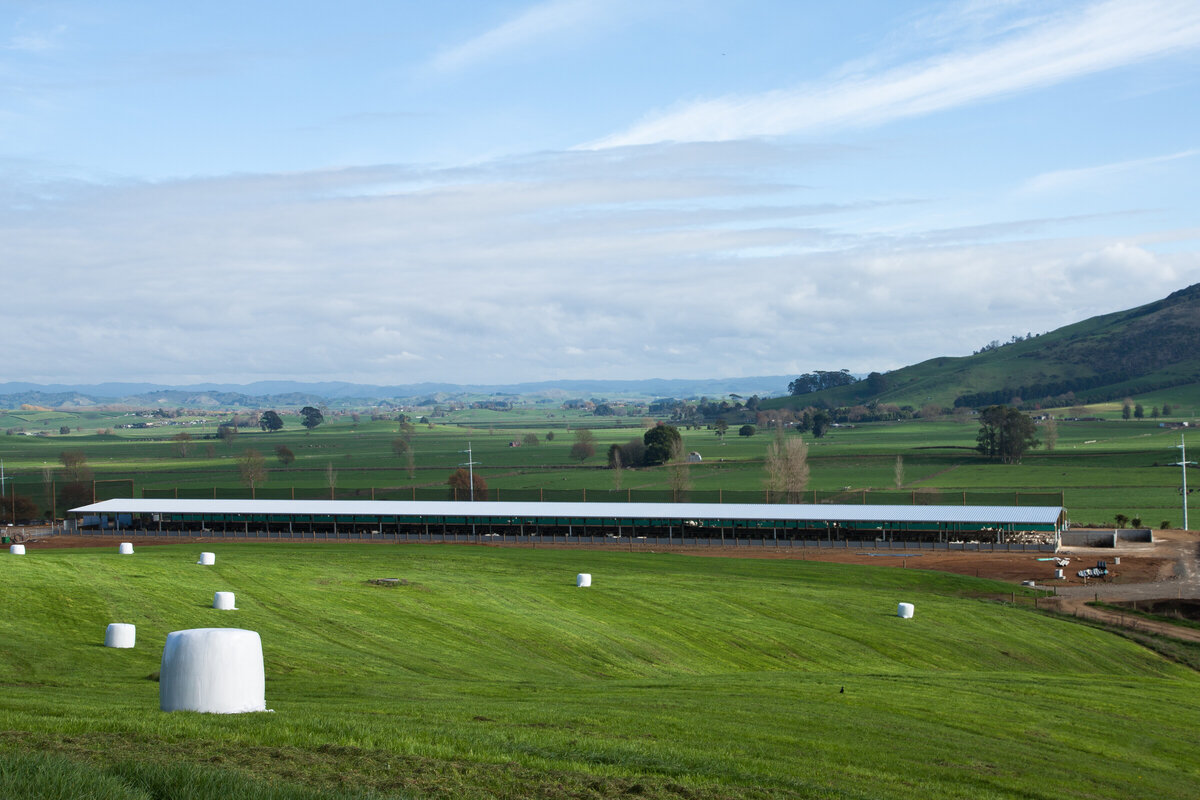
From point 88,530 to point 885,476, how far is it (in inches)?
3897

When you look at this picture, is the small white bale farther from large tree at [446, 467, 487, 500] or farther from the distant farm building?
large tree at [446, 467, 487, 500]

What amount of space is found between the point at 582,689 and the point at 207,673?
10.7m

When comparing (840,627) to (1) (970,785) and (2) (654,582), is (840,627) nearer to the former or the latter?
(2) (654,582)

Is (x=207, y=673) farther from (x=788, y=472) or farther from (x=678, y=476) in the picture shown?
(x=788, y=472)

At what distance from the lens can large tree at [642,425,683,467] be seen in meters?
154

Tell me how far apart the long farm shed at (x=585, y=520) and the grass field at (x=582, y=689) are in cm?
2389

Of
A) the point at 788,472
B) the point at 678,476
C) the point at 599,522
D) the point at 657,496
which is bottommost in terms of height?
the point at 599,522

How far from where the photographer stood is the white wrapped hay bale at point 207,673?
17.3 meters

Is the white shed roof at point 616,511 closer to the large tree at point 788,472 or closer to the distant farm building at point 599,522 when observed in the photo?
the distant farm building at point 599,522

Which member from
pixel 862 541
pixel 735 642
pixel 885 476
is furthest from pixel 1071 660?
pixel 885 476

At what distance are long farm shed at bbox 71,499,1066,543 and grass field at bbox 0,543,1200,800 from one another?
23.9 m

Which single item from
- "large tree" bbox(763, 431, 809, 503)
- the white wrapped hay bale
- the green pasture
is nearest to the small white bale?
the white wrapped hay bale

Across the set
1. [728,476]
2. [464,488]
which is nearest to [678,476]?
[464,488]

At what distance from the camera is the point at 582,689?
84.2 ft
